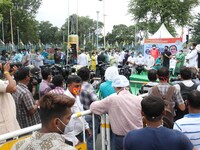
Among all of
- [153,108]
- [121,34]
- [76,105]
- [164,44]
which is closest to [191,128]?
[153,108]

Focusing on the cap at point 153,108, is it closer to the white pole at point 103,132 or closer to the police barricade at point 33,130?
the police barricade at point 33,130

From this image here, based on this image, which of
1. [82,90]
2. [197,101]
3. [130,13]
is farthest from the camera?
[130,13]

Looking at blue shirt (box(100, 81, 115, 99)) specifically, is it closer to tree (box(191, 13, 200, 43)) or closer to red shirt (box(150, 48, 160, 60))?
red shirt (box(150, 48, 160, 60))

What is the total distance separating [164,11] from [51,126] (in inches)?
1548

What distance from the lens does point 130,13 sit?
4372 centimetres

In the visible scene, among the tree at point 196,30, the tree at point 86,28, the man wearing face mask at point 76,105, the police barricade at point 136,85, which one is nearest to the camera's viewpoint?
the man wearing face mask at point 76,105

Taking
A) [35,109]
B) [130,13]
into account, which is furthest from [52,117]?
[130,13]

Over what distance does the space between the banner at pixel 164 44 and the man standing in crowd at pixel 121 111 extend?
16808 millimetres

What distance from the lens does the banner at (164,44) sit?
2039 cm

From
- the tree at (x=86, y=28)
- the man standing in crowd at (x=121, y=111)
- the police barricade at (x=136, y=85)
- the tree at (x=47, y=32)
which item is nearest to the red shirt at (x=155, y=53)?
the police barricade at (x=136, y=85)

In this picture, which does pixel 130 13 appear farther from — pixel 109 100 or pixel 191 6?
pixel 109 100

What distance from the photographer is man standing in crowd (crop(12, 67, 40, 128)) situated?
13.3 feet

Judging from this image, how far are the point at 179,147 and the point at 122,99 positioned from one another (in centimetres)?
135

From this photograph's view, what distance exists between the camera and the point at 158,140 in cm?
241
